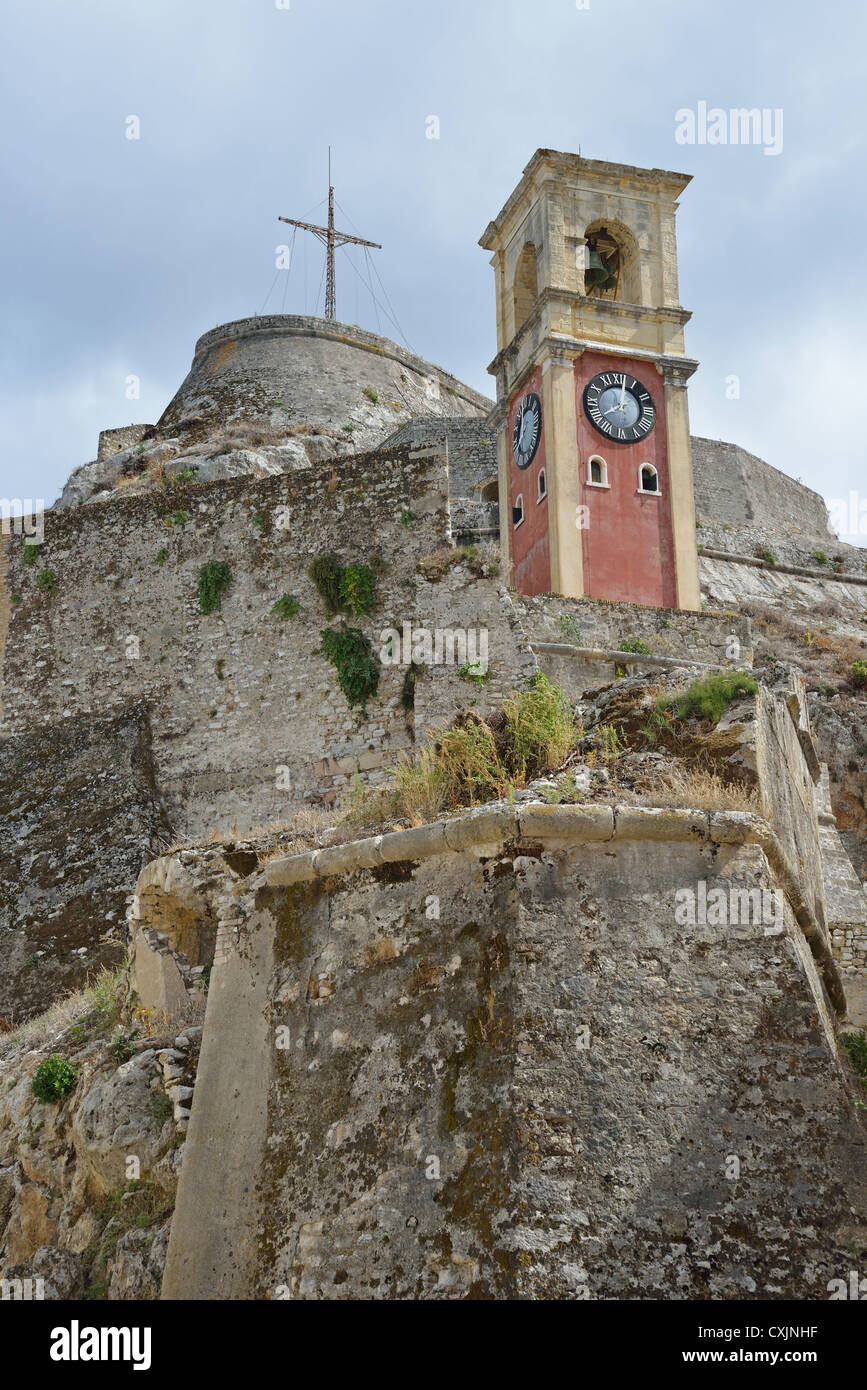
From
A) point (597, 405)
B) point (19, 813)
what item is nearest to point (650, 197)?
point (597, 405)

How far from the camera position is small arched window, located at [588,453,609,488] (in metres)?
22.9

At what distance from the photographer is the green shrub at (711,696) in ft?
27.5

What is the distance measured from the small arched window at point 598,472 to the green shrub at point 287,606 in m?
8.68

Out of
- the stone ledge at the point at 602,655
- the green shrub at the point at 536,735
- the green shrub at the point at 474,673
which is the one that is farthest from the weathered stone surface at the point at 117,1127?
the stone ledge at the point at 602,655

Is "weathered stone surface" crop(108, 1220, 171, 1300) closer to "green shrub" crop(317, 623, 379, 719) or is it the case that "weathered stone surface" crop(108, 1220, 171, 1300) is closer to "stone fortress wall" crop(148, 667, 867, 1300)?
"stone fortress wall" crop(148, 667, 867, 1300)

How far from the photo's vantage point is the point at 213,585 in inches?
639

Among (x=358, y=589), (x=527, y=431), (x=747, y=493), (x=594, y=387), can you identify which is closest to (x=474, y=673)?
(x=358, y=589)

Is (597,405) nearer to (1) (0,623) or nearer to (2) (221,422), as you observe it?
(2) (221,422)

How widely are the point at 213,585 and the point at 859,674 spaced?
13.0m

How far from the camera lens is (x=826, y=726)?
20734 mm

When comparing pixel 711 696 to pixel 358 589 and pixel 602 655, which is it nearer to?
pixel 602 655

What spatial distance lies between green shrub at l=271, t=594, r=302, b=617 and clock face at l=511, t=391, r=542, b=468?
910 cm

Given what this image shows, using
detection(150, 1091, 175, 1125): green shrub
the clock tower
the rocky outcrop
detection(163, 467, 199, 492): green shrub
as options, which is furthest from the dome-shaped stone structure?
detection(150, 1091, 175, 1125): green shrub

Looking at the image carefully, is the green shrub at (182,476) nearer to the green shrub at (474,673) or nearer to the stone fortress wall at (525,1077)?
the green shrub at (474,673)
